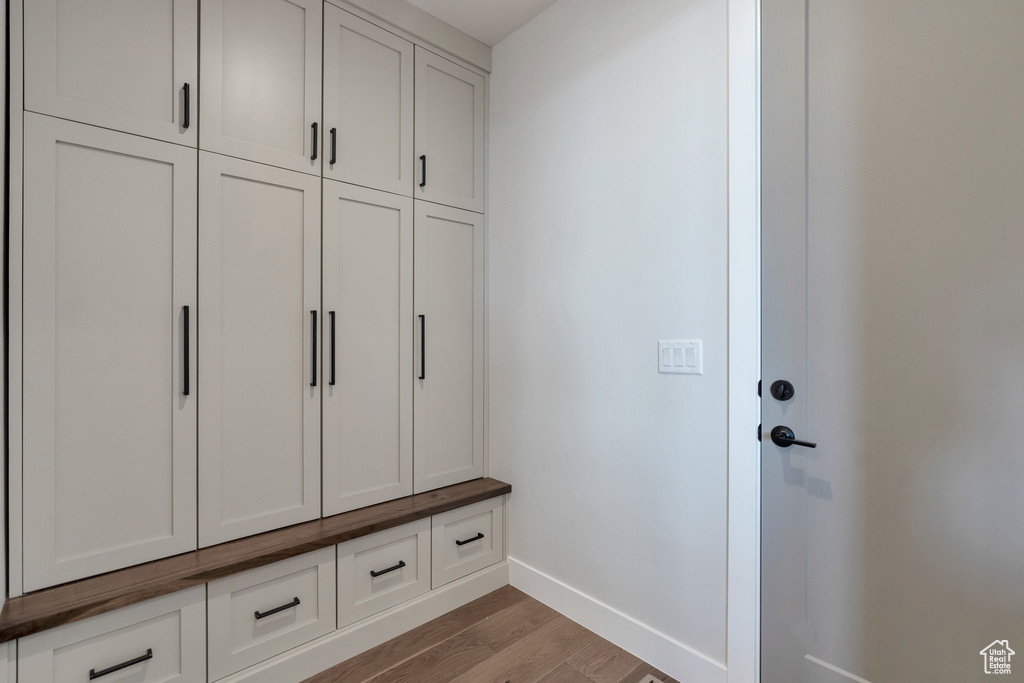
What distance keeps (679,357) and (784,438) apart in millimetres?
Answer: 415

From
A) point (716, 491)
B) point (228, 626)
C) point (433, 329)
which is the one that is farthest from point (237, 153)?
point (716, 491)

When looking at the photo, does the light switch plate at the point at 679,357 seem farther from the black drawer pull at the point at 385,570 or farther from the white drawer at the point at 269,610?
the white drawer at the point at 269,610

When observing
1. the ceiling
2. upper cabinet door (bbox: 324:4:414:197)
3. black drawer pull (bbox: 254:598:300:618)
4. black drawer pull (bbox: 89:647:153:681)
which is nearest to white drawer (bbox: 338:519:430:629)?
black drawer pull (bbox: 254:598:300:618)

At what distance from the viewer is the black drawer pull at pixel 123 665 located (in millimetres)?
1351

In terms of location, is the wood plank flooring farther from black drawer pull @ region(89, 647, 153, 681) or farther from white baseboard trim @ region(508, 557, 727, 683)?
black drawer pull @ region(89, 647, 153, 681)

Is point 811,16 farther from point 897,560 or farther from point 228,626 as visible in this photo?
point 228,626

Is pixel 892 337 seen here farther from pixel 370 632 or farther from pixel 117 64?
pixel 117 64

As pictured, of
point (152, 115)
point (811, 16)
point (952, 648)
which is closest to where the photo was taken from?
point (952, 648)

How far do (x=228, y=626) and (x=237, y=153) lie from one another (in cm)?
159

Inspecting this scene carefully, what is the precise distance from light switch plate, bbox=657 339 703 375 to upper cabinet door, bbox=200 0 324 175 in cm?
149

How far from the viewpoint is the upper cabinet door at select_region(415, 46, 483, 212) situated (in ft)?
7.27

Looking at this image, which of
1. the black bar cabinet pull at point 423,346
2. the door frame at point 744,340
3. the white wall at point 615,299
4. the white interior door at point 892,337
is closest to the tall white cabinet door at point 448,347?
the black bar cabinet pull at point 423,346

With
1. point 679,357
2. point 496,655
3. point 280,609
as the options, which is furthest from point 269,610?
point 679,357

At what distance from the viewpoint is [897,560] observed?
4.10ft
